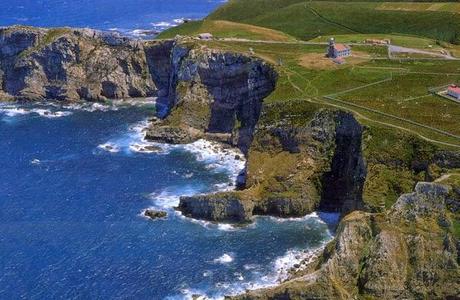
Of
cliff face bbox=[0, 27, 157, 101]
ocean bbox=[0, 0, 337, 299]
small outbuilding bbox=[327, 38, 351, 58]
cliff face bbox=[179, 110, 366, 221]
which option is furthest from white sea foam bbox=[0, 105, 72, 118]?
small outbuilding bbox=[327, 38, 351, 58]

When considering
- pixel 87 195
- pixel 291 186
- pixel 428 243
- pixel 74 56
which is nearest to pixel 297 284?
pixel 428 243

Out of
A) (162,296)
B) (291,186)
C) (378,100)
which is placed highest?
(378,100)

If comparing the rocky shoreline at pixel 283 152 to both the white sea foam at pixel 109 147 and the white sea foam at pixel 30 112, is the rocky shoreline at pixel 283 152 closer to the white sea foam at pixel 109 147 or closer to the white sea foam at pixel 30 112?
the white sea foam at pixel 30 112

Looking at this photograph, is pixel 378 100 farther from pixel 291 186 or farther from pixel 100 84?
pixel 100 84

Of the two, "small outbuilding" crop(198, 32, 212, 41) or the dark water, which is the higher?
"small outbuilding" crop(198, 32, 212, 41)

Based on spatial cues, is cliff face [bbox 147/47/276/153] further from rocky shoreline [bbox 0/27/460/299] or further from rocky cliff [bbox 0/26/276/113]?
rocky cliff [bbox 0/26/276/113]
